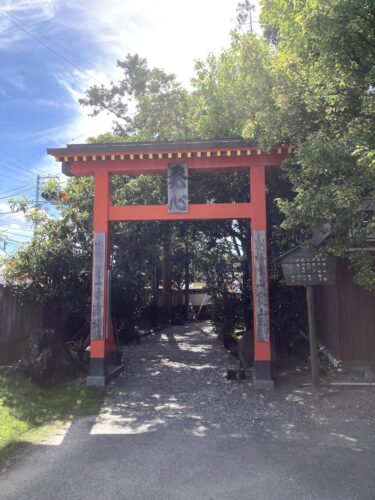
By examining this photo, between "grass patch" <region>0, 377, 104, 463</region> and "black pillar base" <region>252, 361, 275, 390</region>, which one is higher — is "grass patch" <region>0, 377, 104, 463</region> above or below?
below

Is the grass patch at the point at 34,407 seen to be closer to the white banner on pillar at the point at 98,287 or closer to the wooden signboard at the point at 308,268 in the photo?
the white banner on pillar at the point at 98,287

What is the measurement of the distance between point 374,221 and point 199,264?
34.1ft

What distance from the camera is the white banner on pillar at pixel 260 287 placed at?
27.6ft

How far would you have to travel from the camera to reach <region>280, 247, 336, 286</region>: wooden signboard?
7875 mm

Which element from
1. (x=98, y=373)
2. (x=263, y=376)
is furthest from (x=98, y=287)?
(x=263, y=376)

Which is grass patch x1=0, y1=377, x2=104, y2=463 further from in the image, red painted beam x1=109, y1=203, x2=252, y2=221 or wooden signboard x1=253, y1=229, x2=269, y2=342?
red painted beam x1=109, y1=203, x2=252, y2=221

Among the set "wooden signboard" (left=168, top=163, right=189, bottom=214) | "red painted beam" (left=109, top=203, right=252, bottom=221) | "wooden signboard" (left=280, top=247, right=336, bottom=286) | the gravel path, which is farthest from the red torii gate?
the gravel path

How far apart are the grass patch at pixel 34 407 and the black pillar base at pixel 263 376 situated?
10.2ft

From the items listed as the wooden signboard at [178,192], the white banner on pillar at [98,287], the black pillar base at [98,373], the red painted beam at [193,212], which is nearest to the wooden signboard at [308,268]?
the red painted beam at [193,212]

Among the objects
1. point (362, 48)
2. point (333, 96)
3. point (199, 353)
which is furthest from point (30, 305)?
point (362, 48)

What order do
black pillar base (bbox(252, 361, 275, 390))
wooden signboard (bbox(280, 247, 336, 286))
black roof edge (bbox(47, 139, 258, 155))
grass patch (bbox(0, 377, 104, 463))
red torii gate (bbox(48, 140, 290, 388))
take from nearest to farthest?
1. grass patch (bbox(0, 377, 104, 463))
2. wooden signboard (bbox(280, 247, 336, 286))
3. black pillar base (bbox(252, 361, 275, 390))
4. red torii gate (bbox(48, 140, 290, 388))
5. black roof edge (bbox(47, 139, 258, 155))

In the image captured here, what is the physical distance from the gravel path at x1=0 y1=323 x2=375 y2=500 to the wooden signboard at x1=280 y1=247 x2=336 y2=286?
212cm

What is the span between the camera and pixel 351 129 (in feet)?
18.1

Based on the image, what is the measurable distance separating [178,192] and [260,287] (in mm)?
2769
